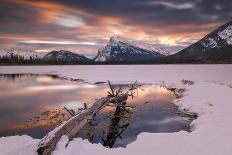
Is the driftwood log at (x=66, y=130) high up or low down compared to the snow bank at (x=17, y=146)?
up

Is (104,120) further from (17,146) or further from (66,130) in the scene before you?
(17,146)

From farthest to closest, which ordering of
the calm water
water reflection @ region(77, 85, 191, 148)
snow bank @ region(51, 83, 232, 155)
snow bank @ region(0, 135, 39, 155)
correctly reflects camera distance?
the calm water → water reflection @ region(77, 85, 191, 148) → snow bank @ region(51, 83, 232, 155) → snow bank @ region(0, 135, 39, 155)

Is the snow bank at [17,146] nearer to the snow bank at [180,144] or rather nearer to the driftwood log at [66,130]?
the driftwood log at [66,130]

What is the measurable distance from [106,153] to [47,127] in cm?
678

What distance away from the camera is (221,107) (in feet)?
63.5

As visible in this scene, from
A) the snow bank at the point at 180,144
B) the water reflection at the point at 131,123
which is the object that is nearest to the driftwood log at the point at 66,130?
the snow bank at the point at 180,144

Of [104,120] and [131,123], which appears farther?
[104,120]

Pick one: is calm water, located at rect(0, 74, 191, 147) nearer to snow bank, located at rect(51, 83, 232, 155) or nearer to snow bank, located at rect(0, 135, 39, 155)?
snow bank, located at rect(51, 83, 232, 155)

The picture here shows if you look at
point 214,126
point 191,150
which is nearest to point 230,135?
point 214,126

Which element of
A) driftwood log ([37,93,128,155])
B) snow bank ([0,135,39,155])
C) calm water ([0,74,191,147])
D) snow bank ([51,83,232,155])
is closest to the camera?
driftwood log ([37,93,128,155])

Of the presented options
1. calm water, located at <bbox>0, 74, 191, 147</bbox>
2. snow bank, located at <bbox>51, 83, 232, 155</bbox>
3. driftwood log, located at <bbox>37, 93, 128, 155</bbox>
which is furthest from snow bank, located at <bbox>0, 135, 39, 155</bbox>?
calm water, located at <bbox>0, 74, 191, 147</bbox>

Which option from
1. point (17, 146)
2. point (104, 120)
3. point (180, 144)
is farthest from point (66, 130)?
point (104, 120)

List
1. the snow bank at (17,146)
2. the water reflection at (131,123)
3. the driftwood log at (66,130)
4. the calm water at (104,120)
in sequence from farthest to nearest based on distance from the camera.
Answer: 1. the calm water at (104,120)
2. the water reflection at (131,123)
3. the snow bank at (17,146)
4. the driftwood log at (66,130)

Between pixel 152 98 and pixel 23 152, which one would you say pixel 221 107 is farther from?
pixel 23 152
